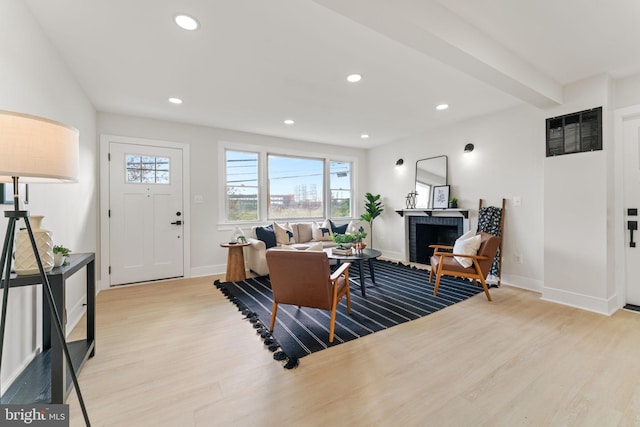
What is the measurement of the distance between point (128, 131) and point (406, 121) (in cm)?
422

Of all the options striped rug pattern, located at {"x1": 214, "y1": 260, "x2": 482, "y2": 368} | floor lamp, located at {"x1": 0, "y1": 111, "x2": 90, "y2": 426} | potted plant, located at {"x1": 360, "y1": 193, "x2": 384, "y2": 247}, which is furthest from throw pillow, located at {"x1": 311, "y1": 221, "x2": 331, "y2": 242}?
floor lamp, located at {"x1": 0, "y1": 111, "x2": 90, "y2": 426}

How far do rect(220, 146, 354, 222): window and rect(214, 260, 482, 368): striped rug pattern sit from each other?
1.49 meters

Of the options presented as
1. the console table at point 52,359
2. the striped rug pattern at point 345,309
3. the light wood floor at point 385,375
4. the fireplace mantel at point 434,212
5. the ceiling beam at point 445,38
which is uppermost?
the ceiling beam at point 445,38

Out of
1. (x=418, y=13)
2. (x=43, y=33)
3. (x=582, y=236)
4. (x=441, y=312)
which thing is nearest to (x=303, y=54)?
(x=418, y=13)

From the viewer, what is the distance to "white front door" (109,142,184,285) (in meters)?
3.96

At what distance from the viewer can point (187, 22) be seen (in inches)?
80.1

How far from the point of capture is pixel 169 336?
2.42m

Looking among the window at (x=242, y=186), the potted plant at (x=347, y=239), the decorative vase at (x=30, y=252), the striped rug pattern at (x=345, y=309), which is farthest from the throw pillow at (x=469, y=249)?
the decorative vase at (x=30, y=252)

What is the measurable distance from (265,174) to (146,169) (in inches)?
74.5

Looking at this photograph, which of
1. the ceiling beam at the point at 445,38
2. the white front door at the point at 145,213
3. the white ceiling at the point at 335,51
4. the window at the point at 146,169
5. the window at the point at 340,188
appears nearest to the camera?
the ceiling beam at the point at 445,38

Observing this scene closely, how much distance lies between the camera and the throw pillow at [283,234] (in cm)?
468

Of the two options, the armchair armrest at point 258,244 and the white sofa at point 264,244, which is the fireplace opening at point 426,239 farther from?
the armchair armrest at point 258,244

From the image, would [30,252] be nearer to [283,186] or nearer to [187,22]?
[187,22]

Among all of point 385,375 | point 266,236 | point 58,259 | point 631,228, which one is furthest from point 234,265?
point 631,228
